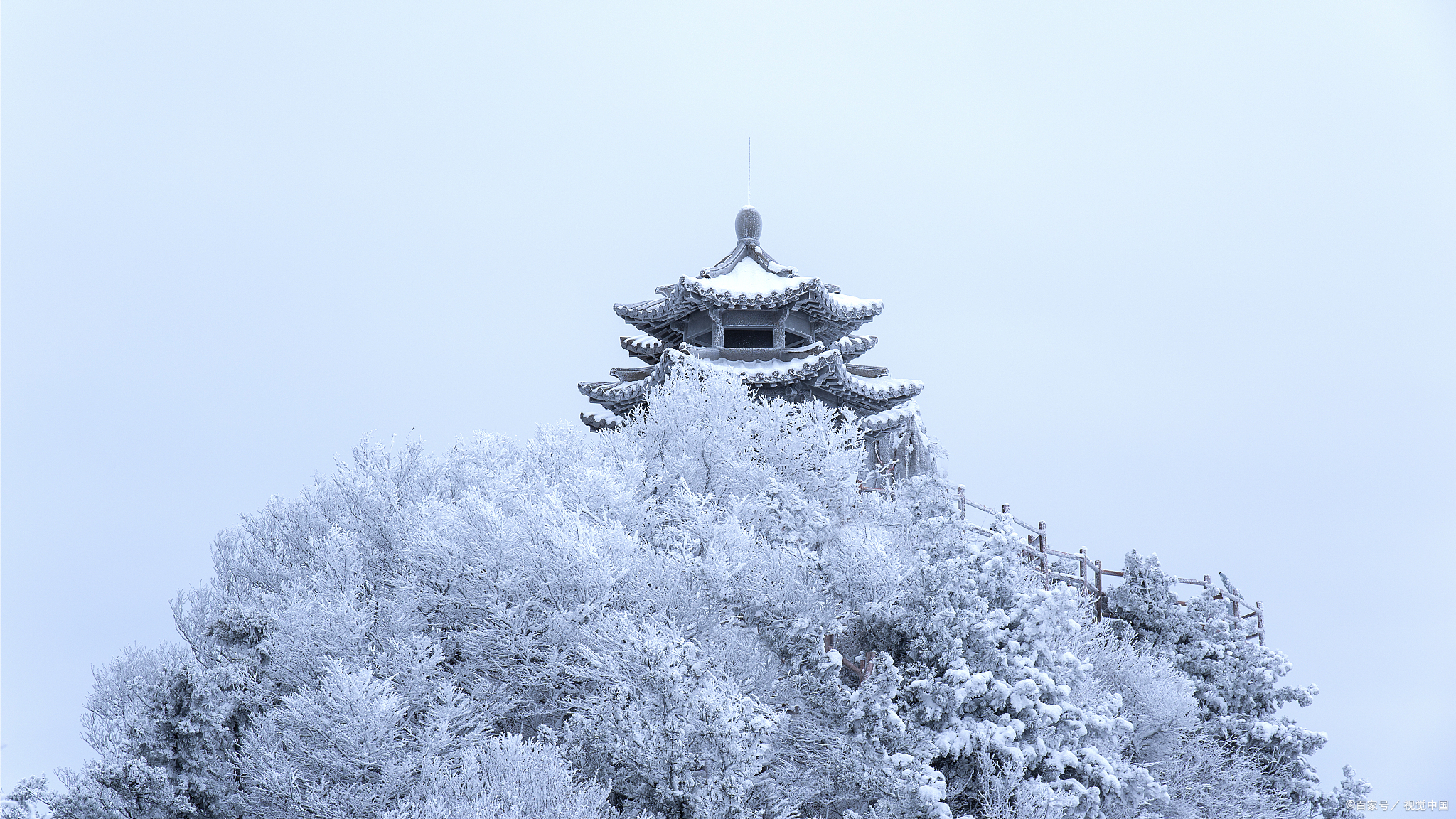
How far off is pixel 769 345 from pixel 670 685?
16183mm

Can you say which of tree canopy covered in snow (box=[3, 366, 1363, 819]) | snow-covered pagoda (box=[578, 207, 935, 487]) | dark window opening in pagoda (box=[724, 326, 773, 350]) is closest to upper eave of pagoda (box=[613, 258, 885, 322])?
snow-covered pagoda (box=[578, 207, 935, 487])

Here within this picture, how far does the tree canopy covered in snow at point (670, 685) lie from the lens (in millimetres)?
15297

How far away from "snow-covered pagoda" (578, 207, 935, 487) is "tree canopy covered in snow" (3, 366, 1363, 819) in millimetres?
5576

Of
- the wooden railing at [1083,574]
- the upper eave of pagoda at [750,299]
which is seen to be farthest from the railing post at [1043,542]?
the upper eave of pagoda at [750,299]

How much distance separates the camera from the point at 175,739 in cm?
1625

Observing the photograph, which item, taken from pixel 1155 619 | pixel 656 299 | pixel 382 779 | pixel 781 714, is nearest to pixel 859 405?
pixel 656 299

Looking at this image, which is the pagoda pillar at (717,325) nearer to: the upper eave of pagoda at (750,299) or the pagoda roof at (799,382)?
the upper eave of pagoda at (750,299)

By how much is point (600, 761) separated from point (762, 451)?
8977mm

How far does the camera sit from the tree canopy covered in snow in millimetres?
15297

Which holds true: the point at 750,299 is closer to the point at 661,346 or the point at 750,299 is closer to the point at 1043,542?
the point at 661,346

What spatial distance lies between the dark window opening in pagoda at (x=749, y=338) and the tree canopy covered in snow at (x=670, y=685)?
310 inches

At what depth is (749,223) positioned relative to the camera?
30.8 meters

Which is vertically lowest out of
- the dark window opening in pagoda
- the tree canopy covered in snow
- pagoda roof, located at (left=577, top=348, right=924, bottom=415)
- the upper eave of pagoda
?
the tree canopy covered in snow

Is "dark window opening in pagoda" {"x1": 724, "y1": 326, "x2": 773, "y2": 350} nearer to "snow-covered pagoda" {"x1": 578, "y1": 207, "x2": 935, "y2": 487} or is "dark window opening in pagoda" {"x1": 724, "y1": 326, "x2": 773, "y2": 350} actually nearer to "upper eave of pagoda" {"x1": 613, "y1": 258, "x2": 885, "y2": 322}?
"snow-covered pagoda" {"x1": 578, "y1": 207, "x2": 935, "y2": 487}
